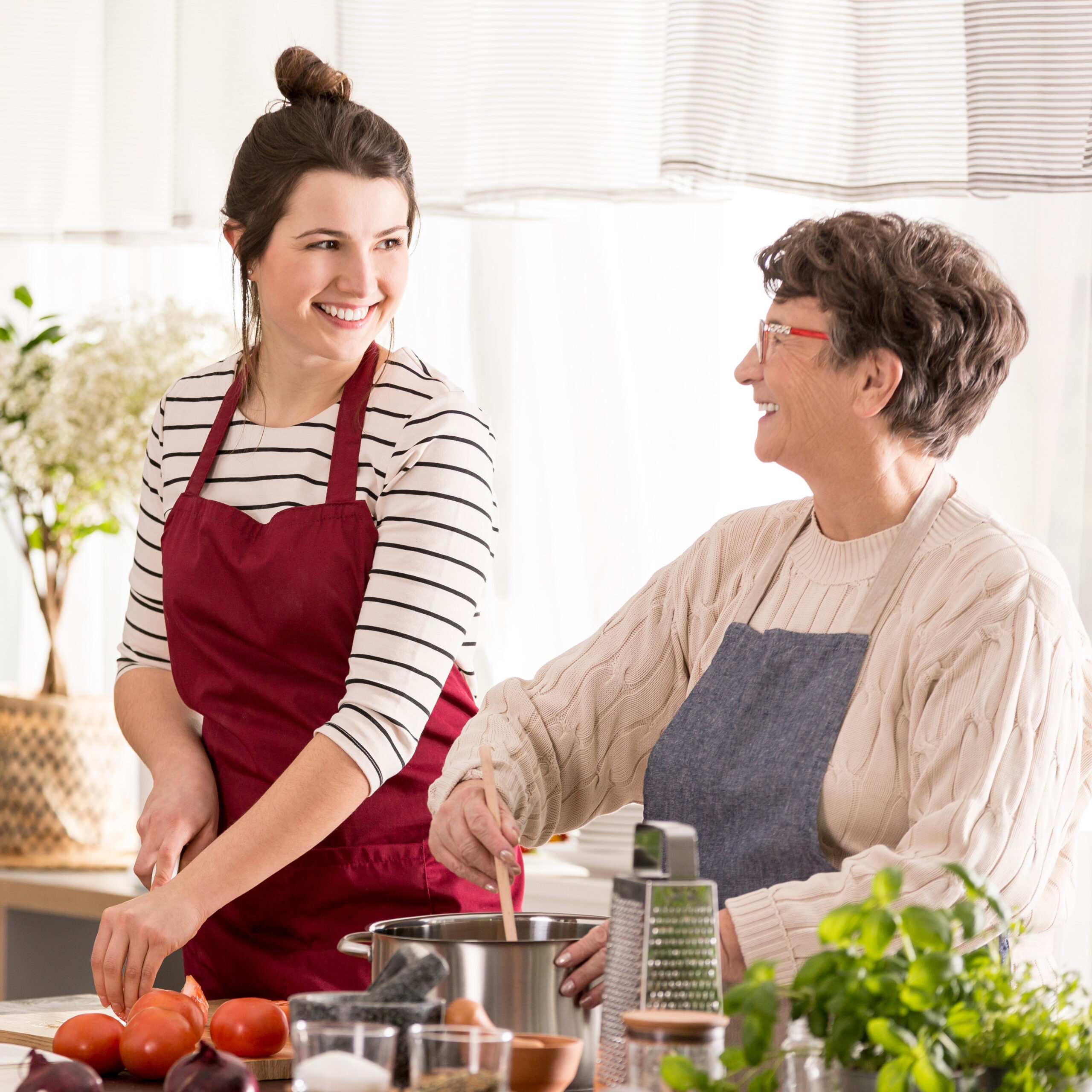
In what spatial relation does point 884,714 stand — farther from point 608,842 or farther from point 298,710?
point 608,842

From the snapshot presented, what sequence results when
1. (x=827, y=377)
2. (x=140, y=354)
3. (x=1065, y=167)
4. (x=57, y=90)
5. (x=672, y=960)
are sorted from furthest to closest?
(x=57, y=90)
(x=140, y=354)
(x=1065, y=167)
(x=827, y=377)
(x=672, y=960)

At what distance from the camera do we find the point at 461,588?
4.95 feet

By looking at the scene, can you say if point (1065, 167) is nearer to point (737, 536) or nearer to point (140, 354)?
point (737, 536)

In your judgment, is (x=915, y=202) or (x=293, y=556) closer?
(x=293, y=556)

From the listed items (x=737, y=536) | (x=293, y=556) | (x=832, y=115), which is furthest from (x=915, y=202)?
(x=293, y=556)

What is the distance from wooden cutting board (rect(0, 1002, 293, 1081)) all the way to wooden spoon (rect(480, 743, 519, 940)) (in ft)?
0.66

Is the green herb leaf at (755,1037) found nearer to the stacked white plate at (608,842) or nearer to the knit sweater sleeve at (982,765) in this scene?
the knit sweater sleeve at (982,765)

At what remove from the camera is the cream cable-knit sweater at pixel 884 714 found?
1.19m

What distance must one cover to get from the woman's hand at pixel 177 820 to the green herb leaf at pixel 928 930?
3.06 feet

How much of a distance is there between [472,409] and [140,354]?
1.13m

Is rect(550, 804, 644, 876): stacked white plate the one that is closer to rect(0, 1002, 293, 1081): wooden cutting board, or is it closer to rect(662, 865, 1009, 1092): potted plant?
rect(0, 1002, 293, 1081): wooden cutting board

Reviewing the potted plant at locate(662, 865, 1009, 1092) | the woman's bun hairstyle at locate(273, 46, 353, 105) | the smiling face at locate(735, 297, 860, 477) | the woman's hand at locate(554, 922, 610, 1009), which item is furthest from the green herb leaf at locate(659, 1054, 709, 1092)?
the woman's bun hairstyle at locate(273, 46, 353, 105)

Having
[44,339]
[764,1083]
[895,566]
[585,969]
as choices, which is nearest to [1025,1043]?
[764,1083]

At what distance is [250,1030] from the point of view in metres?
1.16
